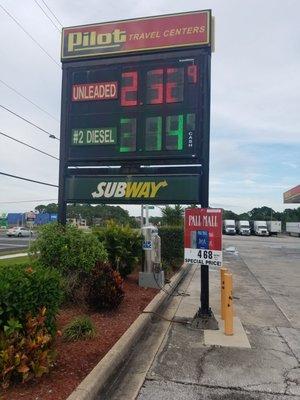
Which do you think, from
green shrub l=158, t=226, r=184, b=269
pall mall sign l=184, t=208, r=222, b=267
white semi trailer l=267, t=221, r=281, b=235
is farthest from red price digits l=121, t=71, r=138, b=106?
white semi trailer l=267, t=221, r=281, b=235

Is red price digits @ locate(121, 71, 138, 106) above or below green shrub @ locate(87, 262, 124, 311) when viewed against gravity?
above

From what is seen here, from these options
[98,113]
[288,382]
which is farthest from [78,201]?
[288,382]

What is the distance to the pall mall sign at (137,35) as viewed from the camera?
28.6 feet

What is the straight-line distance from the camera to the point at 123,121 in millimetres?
9023

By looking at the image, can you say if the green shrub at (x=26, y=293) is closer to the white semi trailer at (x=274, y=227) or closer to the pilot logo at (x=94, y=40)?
the pilot logo at (x=94, y=40)

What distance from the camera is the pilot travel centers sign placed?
8586 millimetres

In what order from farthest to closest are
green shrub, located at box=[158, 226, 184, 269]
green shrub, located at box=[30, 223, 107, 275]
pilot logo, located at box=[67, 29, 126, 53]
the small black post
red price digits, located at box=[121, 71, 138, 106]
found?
1. green shrub, located at box=[158, 226, 184, 269]
2. pilot logo, located at box=[67, 29, 126, 53]
3. red price digits, located at box=[121, 71, 138, 106]
4. green shrub, located at box=[30, 223, 107, 275]
5. the small black post

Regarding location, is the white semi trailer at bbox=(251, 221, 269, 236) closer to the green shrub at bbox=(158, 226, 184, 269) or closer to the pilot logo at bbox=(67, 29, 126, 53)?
the green shrub at bbox=(158, 226, 184, 269)

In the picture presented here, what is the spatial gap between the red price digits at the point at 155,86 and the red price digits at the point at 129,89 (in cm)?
30

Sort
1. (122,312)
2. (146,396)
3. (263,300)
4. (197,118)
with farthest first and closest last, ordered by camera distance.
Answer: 1. (263,300)
2. (197,118)
3. (122,312)
4. (146,396)

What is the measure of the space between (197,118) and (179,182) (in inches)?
51.9

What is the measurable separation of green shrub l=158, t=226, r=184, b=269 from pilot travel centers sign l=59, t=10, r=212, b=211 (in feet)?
22.3

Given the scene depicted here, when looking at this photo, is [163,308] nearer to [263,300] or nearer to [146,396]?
[263,300]

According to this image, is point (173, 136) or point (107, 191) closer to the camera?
point (173, 136)
